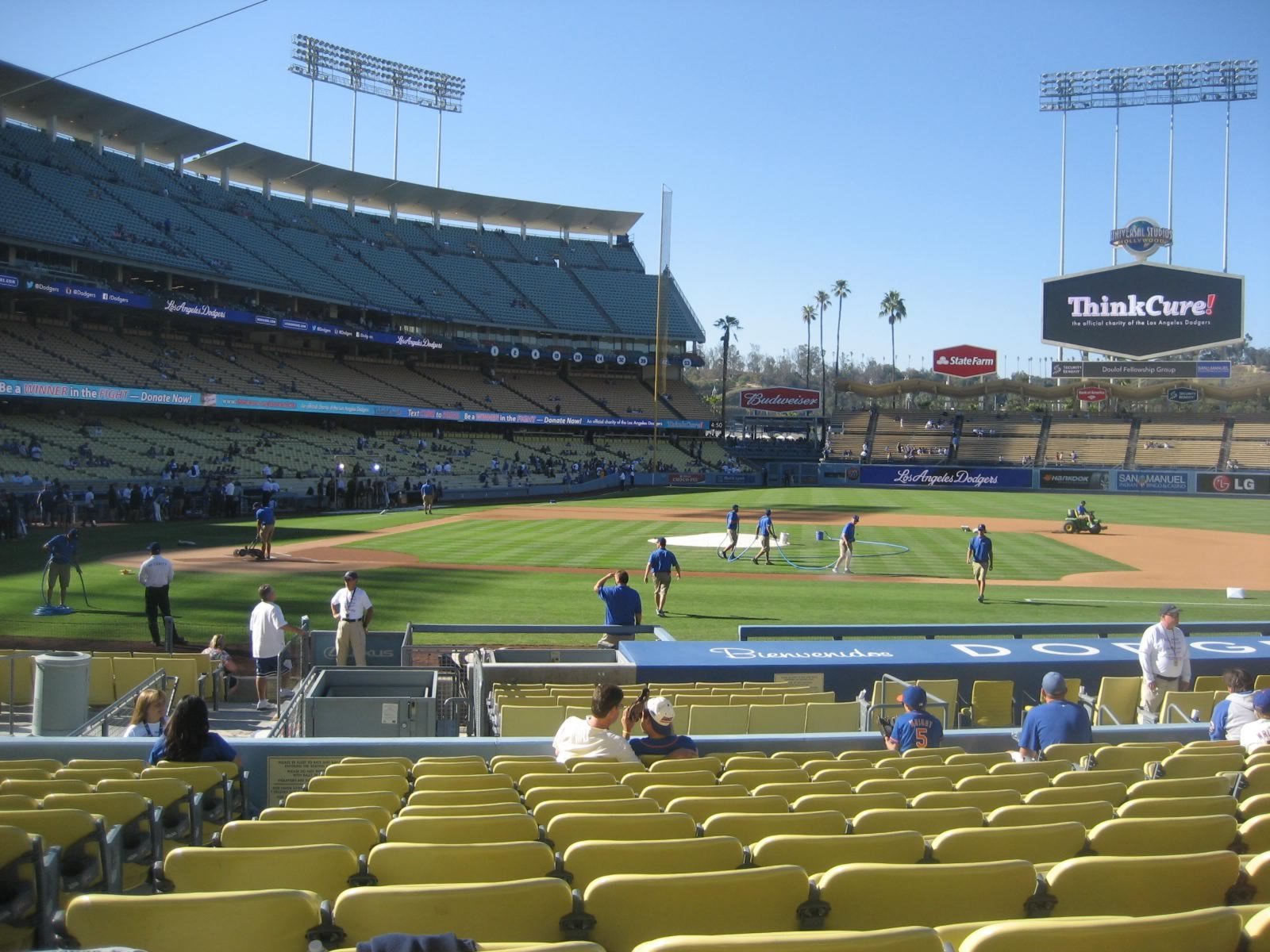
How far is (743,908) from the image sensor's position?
343 centimetres

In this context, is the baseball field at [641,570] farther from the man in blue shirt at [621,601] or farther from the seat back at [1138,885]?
the seat back at [1138,885]

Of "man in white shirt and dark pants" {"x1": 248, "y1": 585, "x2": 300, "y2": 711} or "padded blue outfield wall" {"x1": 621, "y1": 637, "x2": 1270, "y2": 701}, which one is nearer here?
"padded blue outfield wall" {"x1": 621, "y1": 637, "x2": 1270, "y2": 701}

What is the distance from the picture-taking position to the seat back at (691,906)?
332 centimetres

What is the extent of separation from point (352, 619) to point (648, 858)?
36.1 feet

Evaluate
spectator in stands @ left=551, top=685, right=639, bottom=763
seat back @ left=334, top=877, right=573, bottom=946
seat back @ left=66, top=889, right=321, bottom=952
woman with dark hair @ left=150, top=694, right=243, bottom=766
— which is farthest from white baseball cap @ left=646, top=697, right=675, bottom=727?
seat back @ left=66, top=889, right=321, bottom=952

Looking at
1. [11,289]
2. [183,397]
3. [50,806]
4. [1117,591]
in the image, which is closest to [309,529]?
[183,397]

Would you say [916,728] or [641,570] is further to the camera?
[641,570]

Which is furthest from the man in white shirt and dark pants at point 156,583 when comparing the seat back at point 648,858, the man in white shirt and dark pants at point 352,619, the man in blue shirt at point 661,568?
the seat back at point 648,858

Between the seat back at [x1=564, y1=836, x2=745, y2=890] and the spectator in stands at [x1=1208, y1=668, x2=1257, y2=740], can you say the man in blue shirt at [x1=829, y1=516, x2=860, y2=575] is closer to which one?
the spectator in stands at [x1=1208, y1=668, x2=1257, y2=740]

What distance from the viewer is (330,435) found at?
62.3m

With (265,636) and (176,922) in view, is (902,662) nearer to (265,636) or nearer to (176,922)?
(265,636)

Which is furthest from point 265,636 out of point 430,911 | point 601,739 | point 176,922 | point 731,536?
point 731,536

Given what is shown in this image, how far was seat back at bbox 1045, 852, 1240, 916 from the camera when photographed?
11.9 feet

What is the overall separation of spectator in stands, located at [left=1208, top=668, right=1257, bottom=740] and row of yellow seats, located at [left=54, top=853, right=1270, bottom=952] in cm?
497
